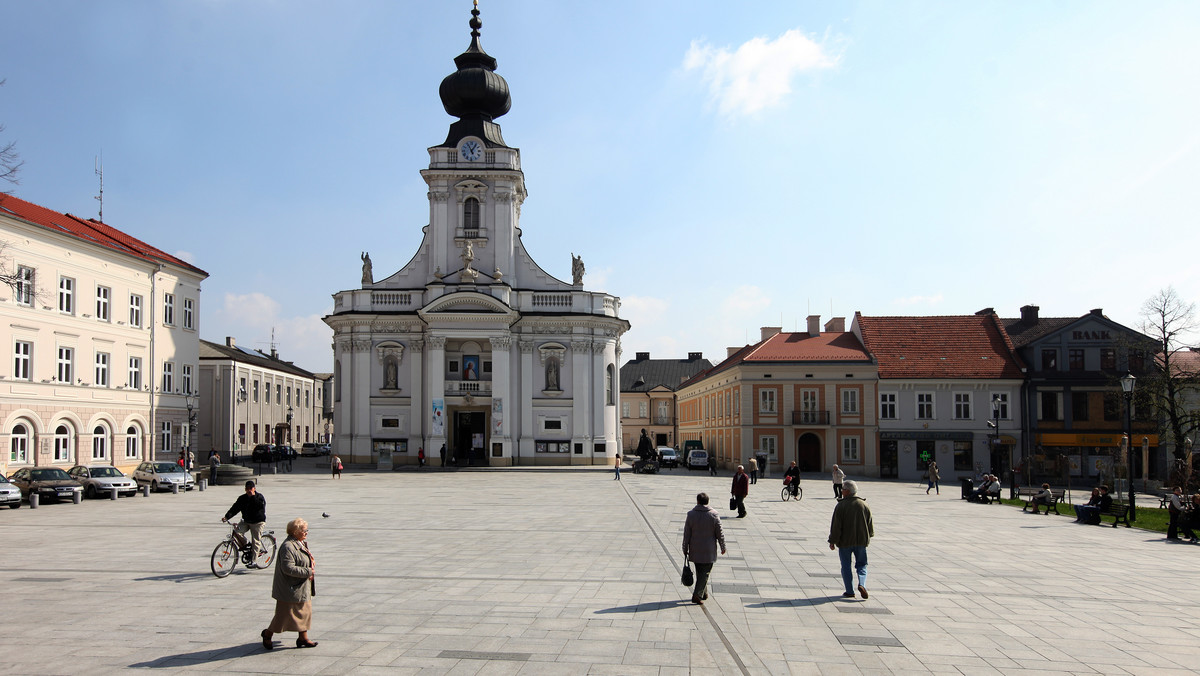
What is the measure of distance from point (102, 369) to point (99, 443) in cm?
361

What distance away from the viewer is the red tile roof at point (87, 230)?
37.9m

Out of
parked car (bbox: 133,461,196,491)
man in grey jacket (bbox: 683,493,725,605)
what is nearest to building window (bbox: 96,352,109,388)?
parked car (bbox: 133,461,196,491)

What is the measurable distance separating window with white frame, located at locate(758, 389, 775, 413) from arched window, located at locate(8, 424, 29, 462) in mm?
38284

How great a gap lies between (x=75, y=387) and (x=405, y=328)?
67.2 ft

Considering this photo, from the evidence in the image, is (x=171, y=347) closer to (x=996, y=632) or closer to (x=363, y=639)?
(x=363, y=639)

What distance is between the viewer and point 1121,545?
67.2 feet

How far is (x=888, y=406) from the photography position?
51594 millimetres

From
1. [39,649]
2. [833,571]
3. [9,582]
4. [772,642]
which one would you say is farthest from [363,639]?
[833,571]

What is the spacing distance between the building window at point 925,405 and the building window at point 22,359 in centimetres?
4678

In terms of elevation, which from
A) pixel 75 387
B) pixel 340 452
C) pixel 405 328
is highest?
pixel 405 328

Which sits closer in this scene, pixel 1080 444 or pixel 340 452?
pixel 1080 444

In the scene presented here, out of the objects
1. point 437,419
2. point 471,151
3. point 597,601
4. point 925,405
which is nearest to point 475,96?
point 471,151

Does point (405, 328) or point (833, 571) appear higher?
point (405, 328)

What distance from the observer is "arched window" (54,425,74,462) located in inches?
1501
